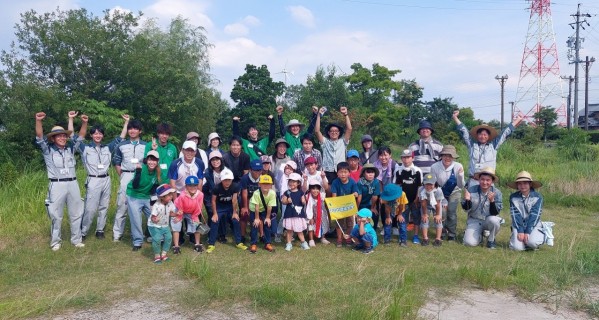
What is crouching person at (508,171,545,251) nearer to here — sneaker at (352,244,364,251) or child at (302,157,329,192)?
sneaker at (352,244,364,251)

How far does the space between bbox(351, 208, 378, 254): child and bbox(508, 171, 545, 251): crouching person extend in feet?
6.71

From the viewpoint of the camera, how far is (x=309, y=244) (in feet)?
21.4

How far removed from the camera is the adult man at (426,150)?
7.13m

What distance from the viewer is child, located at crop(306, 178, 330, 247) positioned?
21.3 ft

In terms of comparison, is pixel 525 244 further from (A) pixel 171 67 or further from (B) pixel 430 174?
(A) pixel 171 67

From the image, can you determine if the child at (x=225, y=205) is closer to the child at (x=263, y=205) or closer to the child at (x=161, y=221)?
the child at (x=263, y=205)

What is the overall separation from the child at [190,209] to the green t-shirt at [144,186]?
557 millimetres

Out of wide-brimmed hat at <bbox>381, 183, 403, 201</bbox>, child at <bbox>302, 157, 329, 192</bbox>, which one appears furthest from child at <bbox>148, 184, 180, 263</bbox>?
wide-brimmed hat at <bbox>381, 183, 403, 201</bbox>

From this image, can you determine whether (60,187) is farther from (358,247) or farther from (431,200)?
(431,200)

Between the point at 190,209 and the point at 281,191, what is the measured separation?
1.37 metres

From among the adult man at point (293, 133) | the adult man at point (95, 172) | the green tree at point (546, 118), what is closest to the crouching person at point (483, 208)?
the adult man at point (293, 133)

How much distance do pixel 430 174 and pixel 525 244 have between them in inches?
65.2

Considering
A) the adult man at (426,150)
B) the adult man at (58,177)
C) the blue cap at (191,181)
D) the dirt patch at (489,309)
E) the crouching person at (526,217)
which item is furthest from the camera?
the adult man at (426,150)

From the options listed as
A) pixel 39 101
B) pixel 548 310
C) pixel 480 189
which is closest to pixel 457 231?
pixel 480 189
